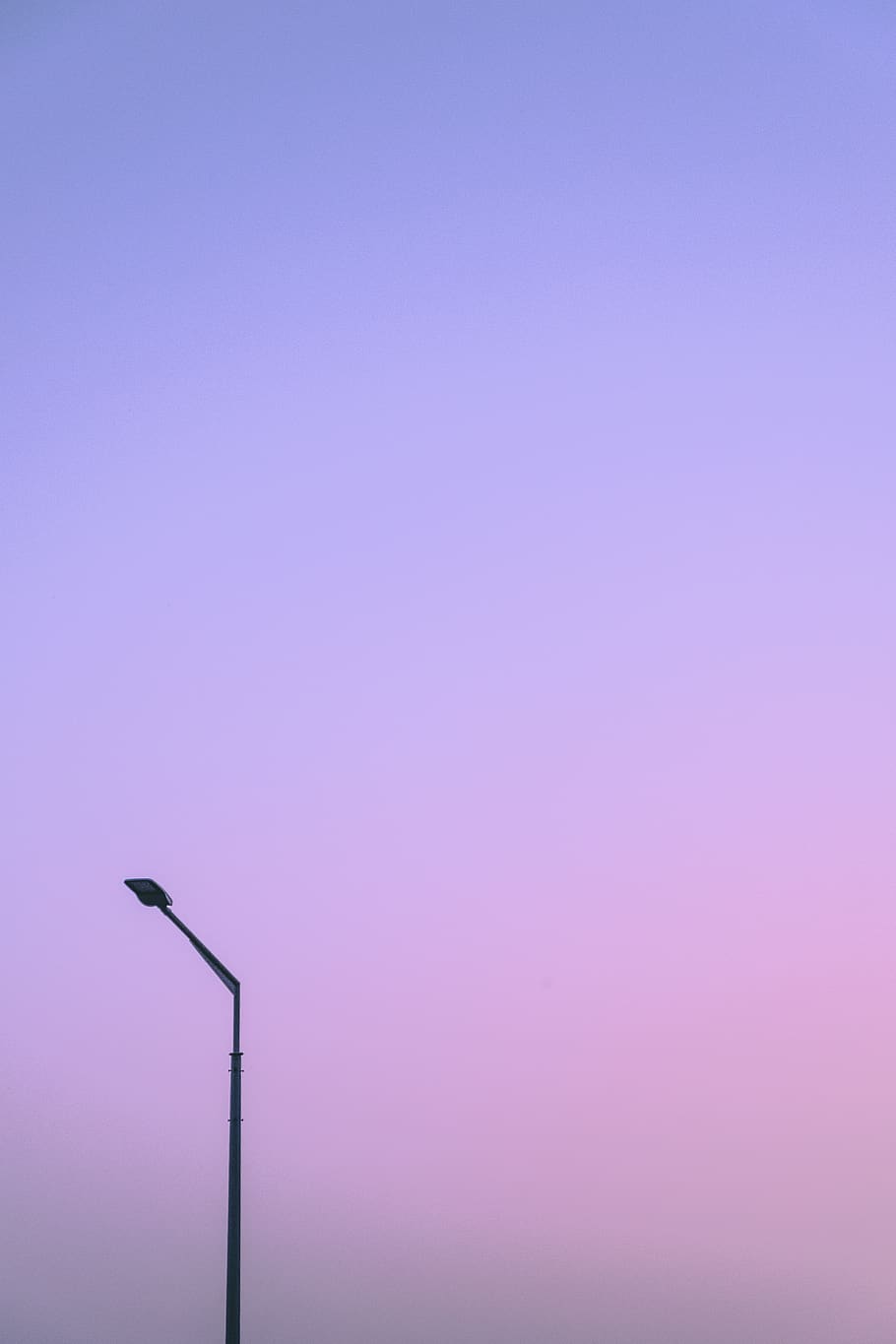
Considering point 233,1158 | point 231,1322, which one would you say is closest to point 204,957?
point 233,1158

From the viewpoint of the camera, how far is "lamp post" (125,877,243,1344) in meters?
19.4

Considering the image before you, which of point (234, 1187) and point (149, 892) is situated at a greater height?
point (149, 892)

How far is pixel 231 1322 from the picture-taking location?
63.6 feet

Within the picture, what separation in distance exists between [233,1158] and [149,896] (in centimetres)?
346

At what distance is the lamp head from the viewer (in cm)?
1942

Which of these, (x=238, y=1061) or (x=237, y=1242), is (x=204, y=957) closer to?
(x=238, y=1061)

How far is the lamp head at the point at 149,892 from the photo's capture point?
19422 millimetres

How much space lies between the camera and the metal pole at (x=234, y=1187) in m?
19.4

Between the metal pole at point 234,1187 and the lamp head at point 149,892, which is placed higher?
the lamp head at point 149,892

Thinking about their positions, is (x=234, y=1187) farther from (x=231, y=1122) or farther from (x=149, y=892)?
(x=149, y=892)

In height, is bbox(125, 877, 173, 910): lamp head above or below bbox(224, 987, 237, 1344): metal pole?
above

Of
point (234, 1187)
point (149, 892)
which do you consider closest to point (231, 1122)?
point (234, 1187)

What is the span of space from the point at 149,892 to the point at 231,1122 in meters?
3.15

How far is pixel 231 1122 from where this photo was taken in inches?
802
